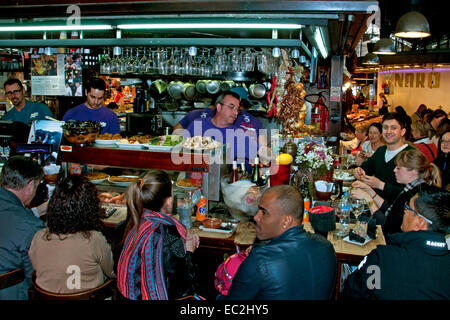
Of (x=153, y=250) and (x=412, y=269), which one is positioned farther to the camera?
(x=153, y=250)

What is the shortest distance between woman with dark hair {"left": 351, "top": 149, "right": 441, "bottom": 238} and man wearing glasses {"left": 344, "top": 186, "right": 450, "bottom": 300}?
89cm

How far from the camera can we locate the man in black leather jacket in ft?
5.87

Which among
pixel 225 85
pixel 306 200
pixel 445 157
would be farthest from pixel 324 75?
pixel 306 200

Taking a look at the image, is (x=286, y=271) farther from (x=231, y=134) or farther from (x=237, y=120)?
(x=237, y=120)

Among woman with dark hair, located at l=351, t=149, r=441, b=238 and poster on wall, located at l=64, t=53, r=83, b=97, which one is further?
poster on wall, located at l=64, t=53, r=83, b=97

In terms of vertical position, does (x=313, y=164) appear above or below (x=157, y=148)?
below

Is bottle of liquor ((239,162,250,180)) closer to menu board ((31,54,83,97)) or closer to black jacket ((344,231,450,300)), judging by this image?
black jacket ((344,231,450,300))

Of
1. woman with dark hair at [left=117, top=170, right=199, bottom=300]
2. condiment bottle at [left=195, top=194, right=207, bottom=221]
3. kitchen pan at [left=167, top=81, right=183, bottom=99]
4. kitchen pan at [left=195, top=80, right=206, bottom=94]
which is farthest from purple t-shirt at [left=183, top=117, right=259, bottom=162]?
kitchen pan at [left=167, top=81, right=183, bottom=99]

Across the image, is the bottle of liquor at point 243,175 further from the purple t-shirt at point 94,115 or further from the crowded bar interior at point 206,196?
the purple t-shirt at point 94,115

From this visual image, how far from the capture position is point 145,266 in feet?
6.97

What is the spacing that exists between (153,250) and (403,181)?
2.23 metres

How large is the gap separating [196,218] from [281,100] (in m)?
2.81

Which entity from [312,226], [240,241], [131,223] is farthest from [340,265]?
[131,223]
